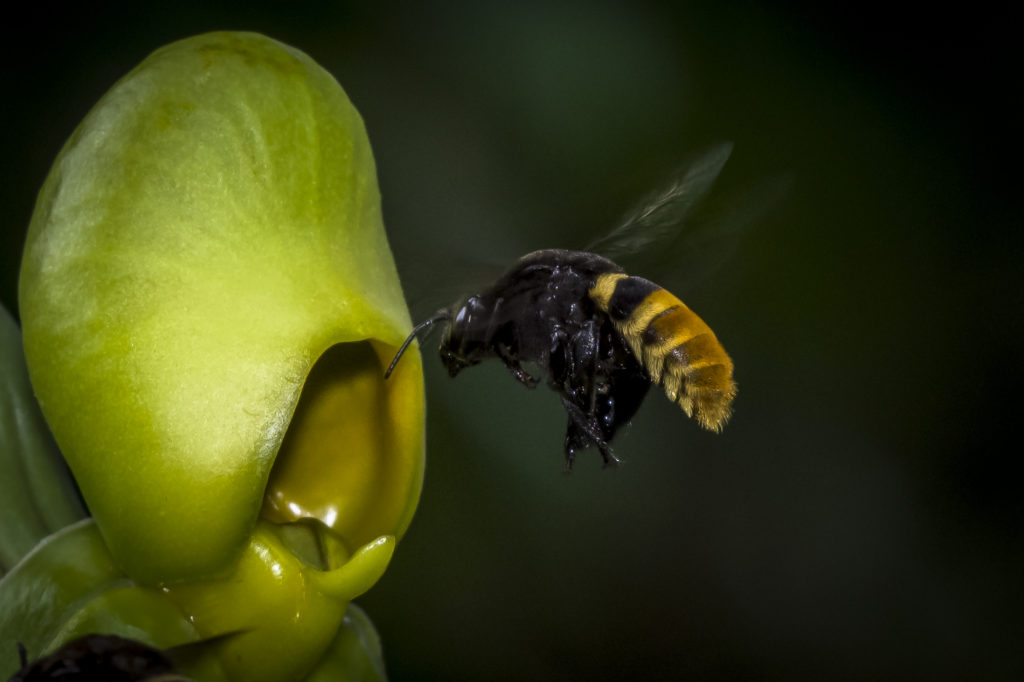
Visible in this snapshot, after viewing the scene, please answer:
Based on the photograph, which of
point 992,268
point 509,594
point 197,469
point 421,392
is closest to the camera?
point 197,469

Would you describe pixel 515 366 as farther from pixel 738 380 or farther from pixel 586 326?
pixel 738 380

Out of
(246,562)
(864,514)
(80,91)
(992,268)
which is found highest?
(80,91)

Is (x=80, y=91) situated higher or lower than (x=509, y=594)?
higher

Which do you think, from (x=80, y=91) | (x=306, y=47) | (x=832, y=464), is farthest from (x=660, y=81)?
(x=80, y=91)

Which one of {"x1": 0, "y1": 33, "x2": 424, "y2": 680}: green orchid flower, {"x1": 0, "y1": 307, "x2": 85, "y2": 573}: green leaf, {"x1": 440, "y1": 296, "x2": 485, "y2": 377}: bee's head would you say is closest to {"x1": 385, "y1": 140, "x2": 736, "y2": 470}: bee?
{"x1": 440, "y1": 296, "x2": 485, "y2": 377}: bee's head

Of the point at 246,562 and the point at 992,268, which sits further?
the point at 992,268

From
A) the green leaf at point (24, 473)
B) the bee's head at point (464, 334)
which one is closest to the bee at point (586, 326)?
the bee's head at point (464, 334)

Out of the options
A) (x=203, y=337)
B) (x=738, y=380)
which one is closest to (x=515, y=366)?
(x=203, y=337)

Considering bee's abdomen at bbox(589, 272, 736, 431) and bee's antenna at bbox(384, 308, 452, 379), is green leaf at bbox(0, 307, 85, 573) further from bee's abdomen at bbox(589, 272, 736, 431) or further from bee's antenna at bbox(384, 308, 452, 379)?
bee's abdomen at bbox(589, 272, 736, 431)

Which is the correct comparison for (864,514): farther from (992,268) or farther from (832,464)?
(992,268)
